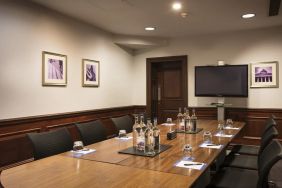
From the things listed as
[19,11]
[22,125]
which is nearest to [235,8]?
[19,11]

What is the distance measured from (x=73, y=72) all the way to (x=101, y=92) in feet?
2.93

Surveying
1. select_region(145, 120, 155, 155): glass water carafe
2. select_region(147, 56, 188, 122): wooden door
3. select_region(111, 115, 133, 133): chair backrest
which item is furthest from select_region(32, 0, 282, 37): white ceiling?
select_region(145, 120, 155, 155): glass water carafe

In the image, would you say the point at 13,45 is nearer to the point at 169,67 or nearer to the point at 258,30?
the point at 169,67

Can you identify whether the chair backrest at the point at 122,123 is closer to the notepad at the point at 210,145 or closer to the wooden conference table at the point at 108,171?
the wooden conference table at the point at 108,171

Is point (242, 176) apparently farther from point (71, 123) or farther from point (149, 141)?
point (71, 123)

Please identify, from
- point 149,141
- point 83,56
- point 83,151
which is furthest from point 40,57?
point 149,141

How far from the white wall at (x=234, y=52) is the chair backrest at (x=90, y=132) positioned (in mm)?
3070

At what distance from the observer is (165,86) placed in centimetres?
618

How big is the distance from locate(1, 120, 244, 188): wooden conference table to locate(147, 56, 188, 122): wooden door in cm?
382

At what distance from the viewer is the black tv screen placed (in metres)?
4.89

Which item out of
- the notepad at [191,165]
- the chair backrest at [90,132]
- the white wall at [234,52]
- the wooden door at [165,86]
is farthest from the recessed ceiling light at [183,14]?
the notepad at [191,165]

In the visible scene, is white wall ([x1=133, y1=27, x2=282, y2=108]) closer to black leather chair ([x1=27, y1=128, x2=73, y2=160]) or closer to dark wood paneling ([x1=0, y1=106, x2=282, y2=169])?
dark wood paneling ([x1=0, y1=106, x2=282, y2=169])

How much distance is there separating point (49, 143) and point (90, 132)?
686 millimetres

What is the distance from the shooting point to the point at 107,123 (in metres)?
5.12
